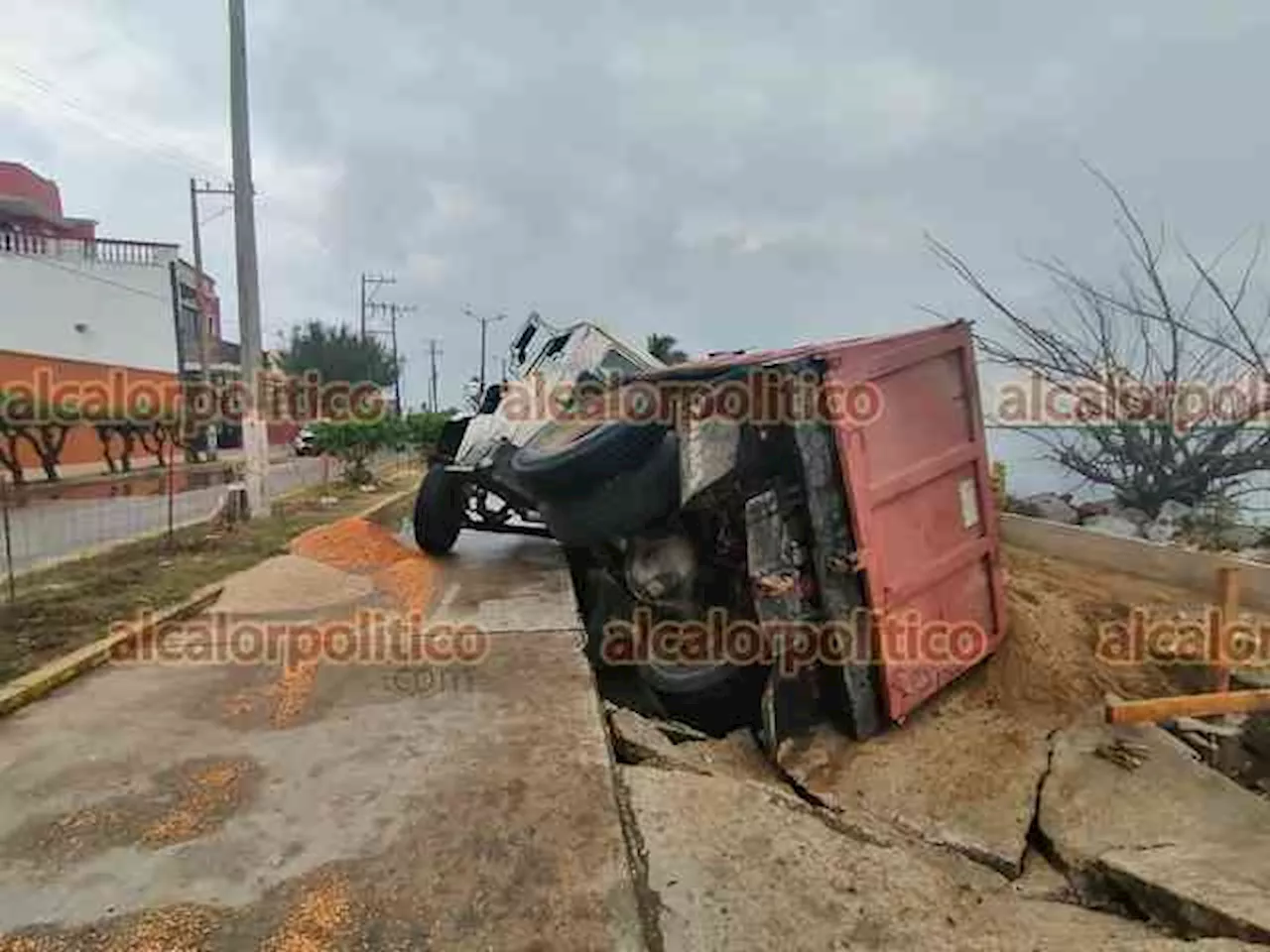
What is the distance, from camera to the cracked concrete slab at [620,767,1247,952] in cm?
264

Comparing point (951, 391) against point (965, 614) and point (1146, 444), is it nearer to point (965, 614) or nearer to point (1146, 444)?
point (965, 614)

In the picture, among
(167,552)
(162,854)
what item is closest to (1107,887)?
(162,854)

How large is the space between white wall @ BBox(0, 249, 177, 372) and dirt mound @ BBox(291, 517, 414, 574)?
2226 centimetres

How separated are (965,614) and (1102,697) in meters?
0.77

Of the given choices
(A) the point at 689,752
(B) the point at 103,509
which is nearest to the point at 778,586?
(A) the point at 689,752

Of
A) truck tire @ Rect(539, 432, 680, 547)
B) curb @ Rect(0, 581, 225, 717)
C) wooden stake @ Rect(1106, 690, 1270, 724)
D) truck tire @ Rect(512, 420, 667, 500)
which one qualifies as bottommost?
wooden stake @ Rect(1106, 690, 1270, 724)

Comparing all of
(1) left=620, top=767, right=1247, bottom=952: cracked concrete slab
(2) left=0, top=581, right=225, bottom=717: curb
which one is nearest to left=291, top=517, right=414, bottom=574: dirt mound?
(2) left=0, top=581, right=225, bottom=717: curb

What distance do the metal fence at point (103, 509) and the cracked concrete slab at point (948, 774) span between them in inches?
224

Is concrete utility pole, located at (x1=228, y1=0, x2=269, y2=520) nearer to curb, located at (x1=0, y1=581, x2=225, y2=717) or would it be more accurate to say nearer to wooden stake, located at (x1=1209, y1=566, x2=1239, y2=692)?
curb, located at (x1=0, y1=581, x2=225, y2=717)

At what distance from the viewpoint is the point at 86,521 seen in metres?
11.7

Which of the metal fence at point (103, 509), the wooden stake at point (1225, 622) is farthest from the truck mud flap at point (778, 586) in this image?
the metal fence at point (103, 509)

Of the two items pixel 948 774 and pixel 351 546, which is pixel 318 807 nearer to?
pixel 948 774

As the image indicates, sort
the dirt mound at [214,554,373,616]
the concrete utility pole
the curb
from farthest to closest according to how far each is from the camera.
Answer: the concrete utility pole < the dirt mound at [214,554,373,616] < the curb

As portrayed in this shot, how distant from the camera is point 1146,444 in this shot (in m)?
8.82
